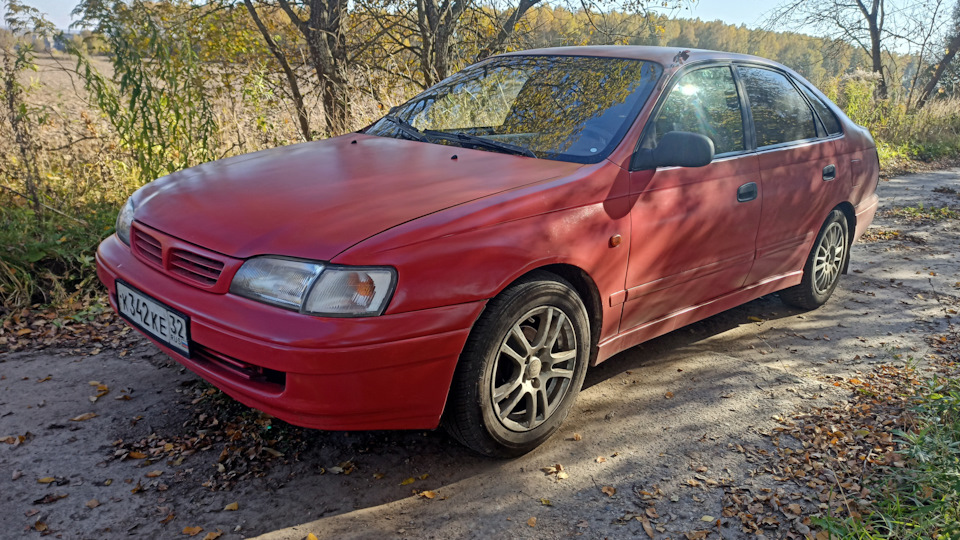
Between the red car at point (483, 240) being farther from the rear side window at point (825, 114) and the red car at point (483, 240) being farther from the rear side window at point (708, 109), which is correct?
the rear side window at point (825, 114)

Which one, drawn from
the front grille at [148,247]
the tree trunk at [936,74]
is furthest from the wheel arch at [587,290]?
the tree trunk at [936,74]

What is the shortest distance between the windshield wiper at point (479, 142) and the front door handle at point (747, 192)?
1211 millimetres

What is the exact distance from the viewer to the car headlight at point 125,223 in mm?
2889

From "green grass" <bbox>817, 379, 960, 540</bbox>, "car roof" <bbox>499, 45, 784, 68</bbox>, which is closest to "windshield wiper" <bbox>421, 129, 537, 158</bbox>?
"car roof" <bbox>499, 45, 784, 68</bbox>

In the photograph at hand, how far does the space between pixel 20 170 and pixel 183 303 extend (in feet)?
11.1

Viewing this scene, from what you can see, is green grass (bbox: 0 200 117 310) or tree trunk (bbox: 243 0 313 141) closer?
green grass (bbox: 0 200 117 310)

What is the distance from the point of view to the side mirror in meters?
2.93

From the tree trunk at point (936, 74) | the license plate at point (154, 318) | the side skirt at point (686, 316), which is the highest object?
the tree trunk at point (936, 74)

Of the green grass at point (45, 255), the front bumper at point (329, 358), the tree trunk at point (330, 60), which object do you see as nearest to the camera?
the front bumper at point (329, 358)

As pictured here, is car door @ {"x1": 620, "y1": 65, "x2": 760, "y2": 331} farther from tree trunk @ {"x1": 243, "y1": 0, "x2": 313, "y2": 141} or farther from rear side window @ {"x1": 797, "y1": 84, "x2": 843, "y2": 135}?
tree trunk @ {"x1": 243, "y1": 0, "x2": 313, "y2": 141}

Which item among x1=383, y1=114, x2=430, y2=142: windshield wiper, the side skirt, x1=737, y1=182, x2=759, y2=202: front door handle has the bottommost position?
the side skirt

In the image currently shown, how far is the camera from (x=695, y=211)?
10.6 ft

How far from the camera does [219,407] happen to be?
3.03 metres

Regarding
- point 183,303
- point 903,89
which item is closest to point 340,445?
point 183,303
